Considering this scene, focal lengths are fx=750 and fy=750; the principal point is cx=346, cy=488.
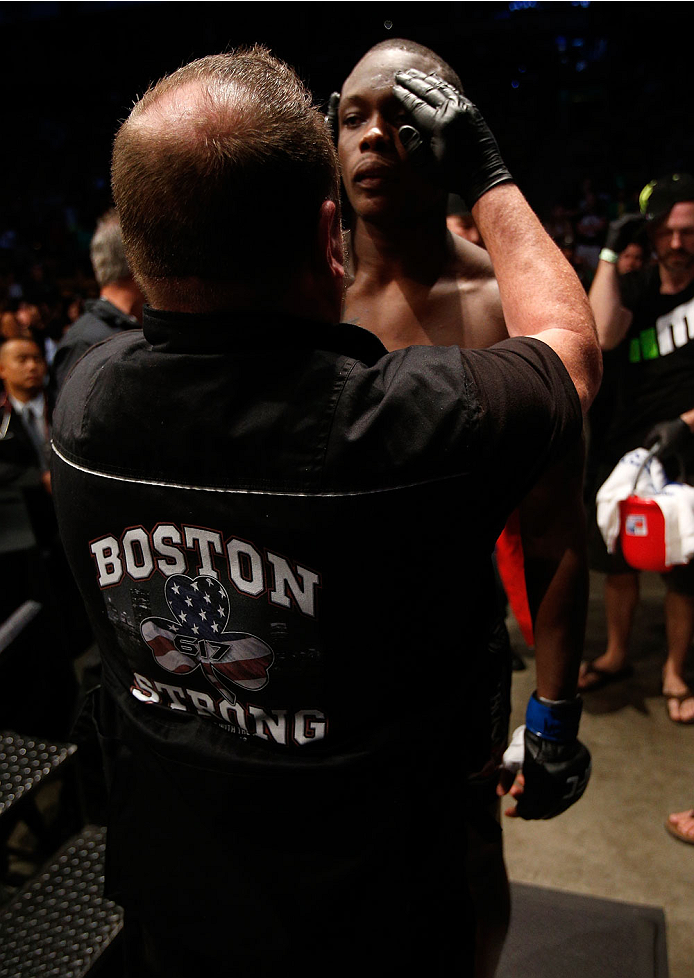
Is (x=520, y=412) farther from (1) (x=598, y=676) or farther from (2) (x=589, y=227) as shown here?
(2) (x=589, y=227)

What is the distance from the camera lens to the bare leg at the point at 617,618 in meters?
3.28

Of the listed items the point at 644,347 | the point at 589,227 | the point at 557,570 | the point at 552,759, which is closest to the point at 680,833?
the point at 552,759

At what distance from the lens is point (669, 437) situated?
287cm

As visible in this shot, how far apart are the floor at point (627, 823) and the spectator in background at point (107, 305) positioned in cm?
228

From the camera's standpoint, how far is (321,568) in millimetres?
875

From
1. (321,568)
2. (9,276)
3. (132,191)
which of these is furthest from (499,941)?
(9,276)

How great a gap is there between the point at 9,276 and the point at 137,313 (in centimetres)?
809

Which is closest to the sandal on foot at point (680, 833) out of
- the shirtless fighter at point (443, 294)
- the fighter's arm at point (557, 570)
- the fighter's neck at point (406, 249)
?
the shirtless fighter at point (443, 294)

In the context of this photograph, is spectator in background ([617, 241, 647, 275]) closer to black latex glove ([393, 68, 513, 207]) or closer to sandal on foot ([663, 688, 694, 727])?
sandal on foot ([663, 688, 694, 727])

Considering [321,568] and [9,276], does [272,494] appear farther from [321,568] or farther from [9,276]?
[9,276]

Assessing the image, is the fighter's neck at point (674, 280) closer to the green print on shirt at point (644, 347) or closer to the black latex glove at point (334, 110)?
the green print on shirt at point (644, 347)

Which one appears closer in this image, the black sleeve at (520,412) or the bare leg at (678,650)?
the black sleeve at (520,412)

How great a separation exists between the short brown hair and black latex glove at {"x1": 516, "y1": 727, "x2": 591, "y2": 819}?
38.6 inches

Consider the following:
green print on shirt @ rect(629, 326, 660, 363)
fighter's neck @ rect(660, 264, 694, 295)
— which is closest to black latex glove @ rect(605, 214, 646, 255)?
fighter's neck @ rect(660, 264, 694, 295)
